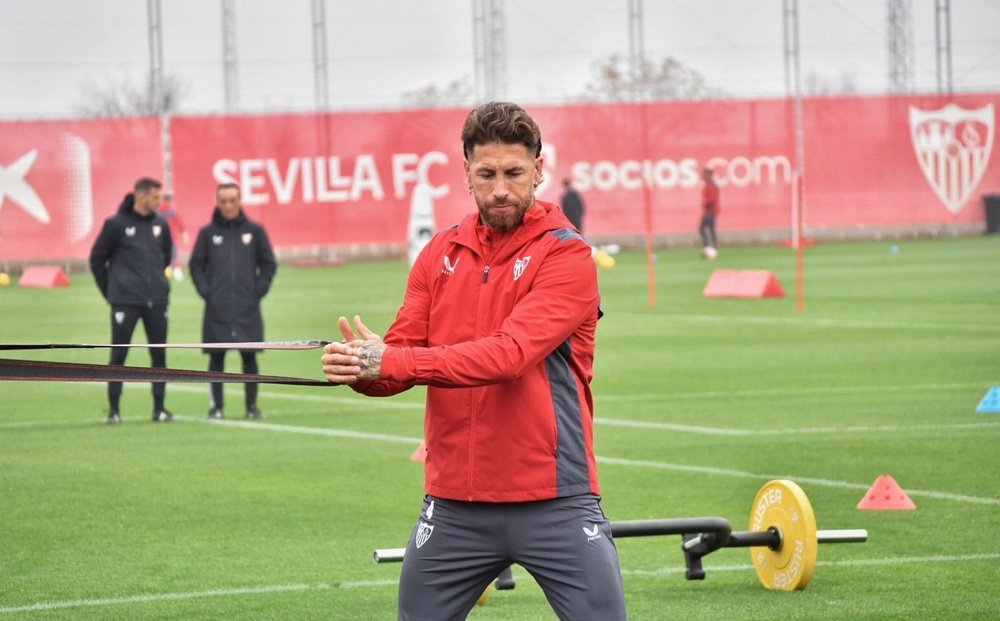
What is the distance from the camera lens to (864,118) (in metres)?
45.4

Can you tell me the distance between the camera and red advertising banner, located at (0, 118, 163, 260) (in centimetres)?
3981

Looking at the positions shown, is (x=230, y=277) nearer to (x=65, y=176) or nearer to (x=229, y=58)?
(x=65, y=176)

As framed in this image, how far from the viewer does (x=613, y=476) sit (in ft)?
38.2

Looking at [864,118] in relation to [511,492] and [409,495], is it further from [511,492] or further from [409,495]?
[511,492]

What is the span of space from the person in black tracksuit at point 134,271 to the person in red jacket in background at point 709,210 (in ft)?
87.6

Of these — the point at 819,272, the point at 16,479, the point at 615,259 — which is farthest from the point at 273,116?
the point at 16,479

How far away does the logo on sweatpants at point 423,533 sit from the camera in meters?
5.03

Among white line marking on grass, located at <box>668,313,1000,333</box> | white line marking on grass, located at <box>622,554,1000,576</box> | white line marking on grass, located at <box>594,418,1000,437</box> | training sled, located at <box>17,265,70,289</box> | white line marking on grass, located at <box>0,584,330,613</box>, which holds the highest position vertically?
training sled, located at <box>17,265,70,289</box>

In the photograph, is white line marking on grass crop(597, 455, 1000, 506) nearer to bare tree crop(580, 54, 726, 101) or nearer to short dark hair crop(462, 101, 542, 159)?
short dark hair crop(462, 101, 542, 159)

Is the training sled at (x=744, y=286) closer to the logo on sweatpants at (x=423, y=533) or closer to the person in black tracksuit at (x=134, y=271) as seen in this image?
the person in black tracksuit at (x=134, y=271)

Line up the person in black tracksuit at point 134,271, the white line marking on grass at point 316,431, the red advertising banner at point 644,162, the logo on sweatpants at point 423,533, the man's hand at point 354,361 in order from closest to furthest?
the man's hand at point 354,361, the logo on sweatpants at point 423,533, the white line marking on grass at point 316,431, the person in black tracksuit at point 134,271, the red advertising banner at point 644,162

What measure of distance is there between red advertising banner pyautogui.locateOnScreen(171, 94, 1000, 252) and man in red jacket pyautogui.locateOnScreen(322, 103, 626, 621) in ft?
121

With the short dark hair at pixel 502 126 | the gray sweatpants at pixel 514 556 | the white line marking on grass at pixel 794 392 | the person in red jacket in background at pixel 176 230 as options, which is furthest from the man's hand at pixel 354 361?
the person in red jacket in background at pixel 176 230

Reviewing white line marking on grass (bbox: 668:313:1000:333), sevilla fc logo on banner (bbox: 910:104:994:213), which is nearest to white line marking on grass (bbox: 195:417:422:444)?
white line marking on grass (bbox: 668:313:1000:333)
